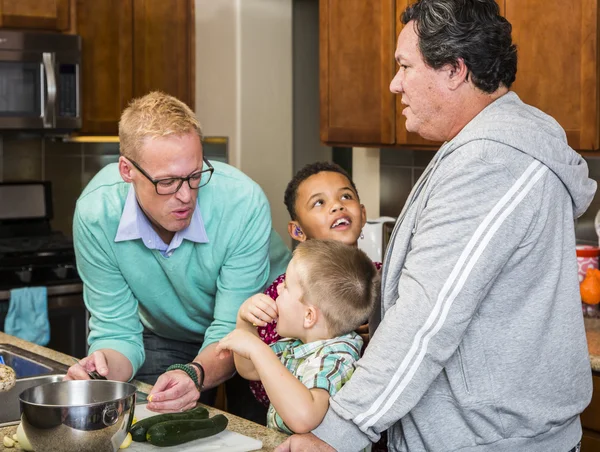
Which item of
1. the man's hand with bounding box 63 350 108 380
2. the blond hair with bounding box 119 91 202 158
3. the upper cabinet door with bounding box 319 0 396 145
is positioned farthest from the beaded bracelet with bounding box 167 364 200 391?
the upper cabinet door with bounding box 319 0 396 145

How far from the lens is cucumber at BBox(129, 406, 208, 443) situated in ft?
5.41

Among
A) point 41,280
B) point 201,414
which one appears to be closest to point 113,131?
point 41,280

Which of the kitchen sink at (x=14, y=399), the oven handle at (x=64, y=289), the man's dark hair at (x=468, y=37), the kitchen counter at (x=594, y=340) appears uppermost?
the man's dark hair at (x=468, y=37)

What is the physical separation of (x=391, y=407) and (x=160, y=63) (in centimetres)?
319

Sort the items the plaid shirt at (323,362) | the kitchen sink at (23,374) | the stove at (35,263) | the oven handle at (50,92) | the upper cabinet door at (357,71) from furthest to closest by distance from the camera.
Answer: the oven handle at (50,92) < the stove at (35,263) < the upper cabinet door at (357,71) < the kitchen sink at (23,374) < the plaid shirt at (323,362)

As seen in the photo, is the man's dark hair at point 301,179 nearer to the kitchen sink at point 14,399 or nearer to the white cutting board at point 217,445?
the kitchen sink at point 14,399

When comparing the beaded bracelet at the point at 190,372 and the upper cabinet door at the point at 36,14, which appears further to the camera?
the upper cabinet door at the point at 36,14

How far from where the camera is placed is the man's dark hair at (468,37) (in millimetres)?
1544

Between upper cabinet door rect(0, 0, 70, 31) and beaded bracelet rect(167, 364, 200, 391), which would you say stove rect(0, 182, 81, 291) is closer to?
upper cabinet door rect(0, 0, 70, 31)

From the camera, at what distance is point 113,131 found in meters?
4.28

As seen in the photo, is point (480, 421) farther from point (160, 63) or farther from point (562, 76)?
point (160, 63)

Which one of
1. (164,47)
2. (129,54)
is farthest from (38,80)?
(164,47)

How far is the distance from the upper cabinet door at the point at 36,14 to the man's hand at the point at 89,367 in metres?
2.37

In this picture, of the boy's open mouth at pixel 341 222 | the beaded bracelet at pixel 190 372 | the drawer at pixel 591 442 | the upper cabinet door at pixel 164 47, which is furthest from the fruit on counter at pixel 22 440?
the upper cabinet door at pixel 164 47
